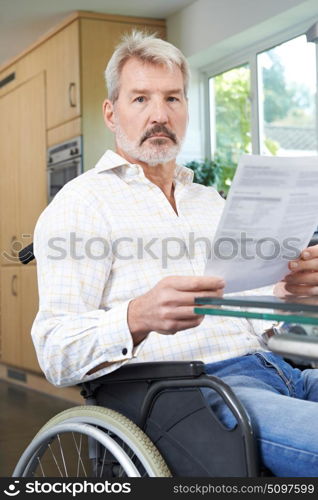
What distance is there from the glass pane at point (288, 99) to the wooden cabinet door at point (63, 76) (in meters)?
1.22

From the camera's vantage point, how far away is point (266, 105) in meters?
4.70

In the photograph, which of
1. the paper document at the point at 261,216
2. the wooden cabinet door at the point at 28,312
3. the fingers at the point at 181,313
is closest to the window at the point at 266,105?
the wooden cabinet door at the point at 28,312

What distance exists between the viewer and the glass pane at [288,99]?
4312mm

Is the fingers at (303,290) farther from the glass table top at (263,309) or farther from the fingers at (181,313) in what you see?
the glass table top at (263,309)

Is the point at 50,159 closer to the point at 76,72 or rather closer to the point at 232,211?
the point at 76,72

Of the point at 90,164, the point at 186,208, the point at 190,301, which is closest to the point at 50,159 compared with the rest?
the point at 90,164

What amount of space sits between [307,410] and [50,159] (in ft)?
14.7

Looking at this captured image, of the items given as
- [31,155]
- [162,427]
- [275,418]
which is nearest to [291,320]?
[275,418]

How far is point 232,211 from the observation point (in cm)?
120

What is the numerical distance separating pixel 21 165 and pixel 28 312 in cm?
117

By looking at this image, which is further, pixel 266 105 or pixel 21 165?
pixel 21 165

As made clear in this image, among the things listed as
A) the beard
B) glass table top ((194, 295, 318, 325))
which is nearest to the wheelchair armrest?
glass table top ((194, 295, 318, 325))

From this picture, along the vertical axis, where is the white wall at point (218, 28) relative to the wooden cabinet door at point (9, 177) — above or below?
above

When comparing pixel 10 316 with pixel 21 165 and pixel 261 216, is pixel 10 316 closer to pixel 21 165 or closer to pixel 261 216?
pixel 21 165
